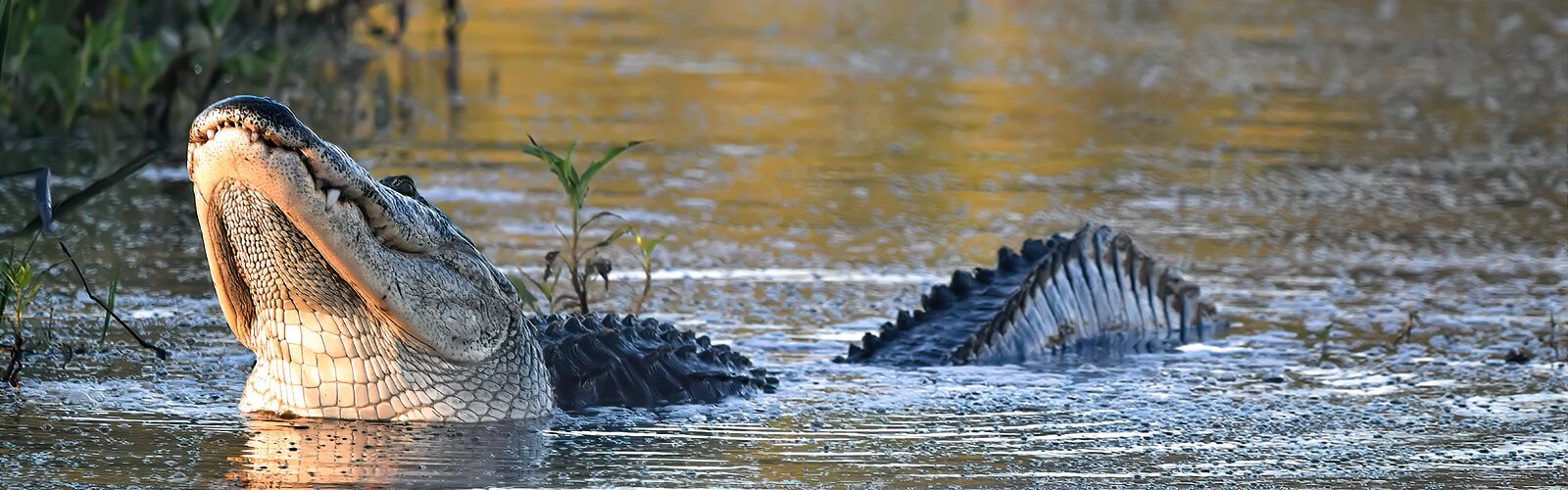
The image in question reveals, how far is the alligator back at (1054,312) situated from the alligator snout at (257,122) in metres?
2.20

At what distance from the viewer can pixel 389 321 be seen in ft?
14.4

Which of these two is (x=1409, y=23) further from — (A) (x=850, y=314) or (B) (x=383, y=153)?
(A) (x=850, y=314)

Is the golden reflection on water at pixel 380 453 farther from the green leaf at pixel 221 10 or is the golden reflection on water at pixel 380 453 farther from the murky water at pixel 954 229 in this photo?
the green leaf at pixel 221 10

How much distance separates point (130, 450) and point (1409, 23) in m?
14.1

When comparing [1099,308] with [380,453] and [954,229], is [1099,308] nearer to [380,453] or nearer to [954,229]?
[954,229]

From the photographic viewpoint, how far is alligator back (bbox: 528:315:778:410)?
16.6ft

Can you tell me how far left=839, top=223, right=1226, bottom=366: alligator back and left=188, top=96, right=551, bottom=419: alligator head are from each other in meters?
1.32

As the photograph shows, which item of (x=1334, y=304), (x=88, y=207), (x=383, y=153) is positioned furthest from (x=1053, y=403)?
(x=383, y=153)

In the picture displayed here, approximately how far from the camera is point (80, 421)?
185 inches

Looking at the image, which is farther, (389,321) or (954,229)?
(954,229)

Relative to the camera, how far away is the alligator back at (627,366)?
5066 millimetres

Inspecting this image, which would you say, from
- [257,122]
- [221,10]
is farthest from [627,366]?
[221,10]

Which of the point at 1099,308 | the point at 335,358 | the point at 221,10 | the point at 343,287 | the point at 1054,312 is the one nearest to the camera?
the point at 343,287

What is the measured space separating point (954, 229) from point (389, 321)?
4170 millimetres
